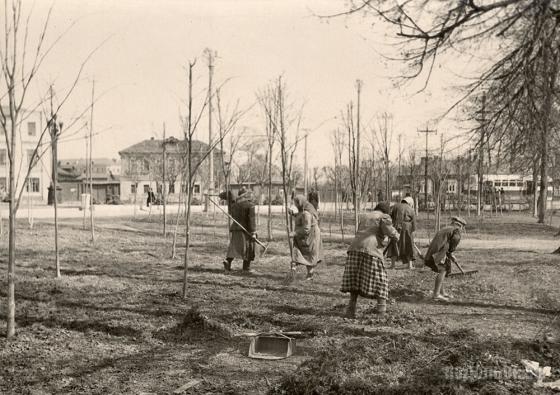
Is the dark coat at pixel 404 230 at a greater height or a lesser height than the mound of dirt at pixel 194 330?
greater

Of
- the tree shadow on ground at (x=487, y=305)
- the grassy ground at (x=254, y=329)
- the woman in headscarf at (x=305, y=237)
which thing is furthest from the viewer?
the woman in headscarf at (x=305, y=237)

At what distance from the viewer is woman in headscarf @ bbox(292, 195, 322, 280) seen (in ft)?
32.5

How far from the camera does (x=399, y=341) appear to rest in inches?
217

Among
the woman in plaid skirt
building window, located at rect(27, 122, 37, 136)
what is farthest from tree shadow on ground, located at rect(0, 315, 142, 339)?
building window, located at rect(27, 122, 37, 136)

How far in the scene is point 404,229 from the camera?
1168cm

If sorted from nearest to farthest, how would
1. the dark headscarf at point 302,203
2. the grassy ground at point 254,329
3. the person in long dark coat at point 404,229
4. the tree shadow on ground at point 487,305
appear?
the grassy ground at point 254,329 → the tree shadow on ground at point 487,305 → the dark headscarf at point 302,203 → the person in long dark coat at point 404,229

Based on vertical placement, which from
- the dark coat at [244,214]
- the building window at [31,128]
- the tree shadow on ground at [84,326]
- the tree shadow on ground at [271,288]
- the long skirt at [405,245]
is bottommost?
the tree shadow on ground at [271,288]

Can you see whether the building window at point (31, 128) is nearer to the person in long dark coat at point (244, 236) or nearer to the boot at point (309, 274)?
the person in long dark coat at point (244, 236)

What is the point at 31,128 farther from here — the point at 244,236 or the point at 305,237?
the point at 305,237

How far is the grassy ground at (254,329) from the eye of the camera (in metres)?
4.59

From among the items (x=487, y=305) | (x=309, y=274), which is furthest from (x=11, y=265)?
(x=487, y=305)

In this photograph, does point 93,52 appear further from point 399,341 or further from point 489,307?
point 489,307

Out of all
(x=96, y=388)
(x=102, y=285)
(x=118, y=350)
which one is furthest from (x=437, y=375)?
(x=102, y=285)

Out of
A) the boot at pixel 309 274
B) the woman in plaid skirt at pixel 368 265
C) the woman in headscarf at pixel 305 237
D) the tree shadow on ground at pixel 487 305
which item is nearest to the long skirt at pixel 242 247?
the woman in headscarf at pixel 305 237
